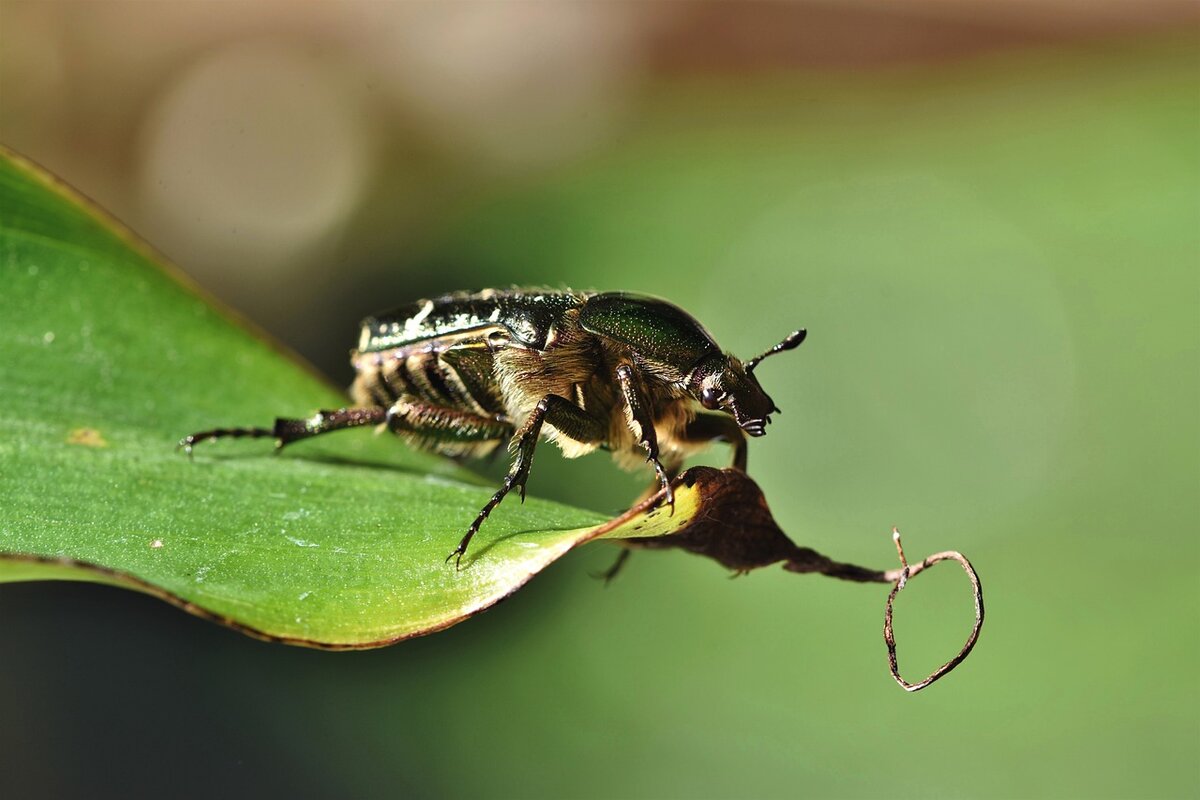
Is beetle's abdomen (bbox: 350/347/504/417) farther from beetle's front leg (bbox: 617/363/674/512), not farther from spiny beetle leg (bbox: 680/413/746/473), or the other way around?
spiny beetle leg (bbox: 680/413/746/473)

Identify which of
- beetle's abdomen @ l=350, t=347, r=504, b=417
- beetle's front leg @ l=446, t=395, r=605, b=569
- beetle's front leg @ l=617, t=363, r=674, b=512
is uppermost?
beetle's front leg @ l=617, t=363, r=674, b=512

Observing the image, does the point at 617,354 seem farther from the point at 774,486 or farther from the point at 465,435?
the point at 774,486

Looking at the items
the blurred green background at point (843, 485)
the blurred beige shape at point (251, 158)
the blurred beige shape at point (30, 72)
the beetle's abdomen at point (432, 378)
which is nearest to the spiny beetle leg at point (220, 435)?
the beetle's abdomen at point (432, 378)

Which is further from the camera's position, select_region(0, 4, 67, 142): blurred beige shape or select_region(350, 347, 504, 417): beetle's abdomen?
select_region(0, 4, 67, 142): blurred beige shape

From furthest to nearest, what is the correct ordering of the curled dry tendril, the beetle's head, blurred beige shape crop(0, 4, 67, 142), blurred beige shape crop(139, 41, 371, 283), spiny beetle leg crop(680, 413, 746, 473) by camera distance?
1. blurred beige shape crop(0, 4, 67, 142)
2. blurred beige shape crop(139, 41, 371, 283)
3. spiny beetle leg crop(680, 413, 746, 473)
4. the beetle's head
5. the curled dry tendril

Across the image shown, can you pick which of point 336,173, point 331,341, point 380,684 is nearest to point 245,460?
point 380,684

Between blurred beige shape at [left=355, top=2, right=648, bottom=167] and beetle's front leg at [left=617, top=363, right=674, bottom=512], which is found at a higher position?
blurred beige shape at [left=355, top=2, right=648, bottom=167]

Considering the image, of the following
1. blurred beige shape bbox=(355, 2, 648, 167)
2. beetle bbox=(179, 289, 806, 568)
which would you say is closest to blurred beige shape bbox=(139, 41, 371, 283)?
blurred beige shape bbox=(355, 2, 648, 167)

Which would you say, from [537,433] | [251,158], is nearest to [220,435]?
[537,433]
